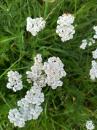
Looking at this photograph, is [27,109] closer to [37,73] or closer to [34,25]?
[37,73]

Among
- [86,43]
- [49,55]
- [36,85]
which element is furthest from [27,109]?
[86,43]

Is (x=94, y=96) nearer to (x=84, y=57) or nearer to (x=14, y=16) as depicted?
(x=84, y=57)

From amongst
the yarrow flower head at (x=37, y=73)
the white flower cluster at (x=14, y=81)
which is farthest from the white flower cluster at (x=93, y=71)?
the white flower cluster at (x=14, y=81)

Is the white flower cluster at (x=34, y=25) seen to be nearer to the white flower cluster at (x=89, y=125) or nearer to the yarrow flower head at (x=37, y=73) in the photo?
the yarrow flower head at (x=37, y=73)

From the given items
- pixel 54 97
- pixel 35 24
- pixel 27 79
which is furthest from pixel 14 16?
pixel 54 97

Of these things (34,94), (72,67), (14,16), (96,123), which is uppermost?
(14,16)

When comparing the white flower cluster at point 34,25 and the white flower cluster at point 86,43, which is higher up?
the white flower cluster at point 34,25
